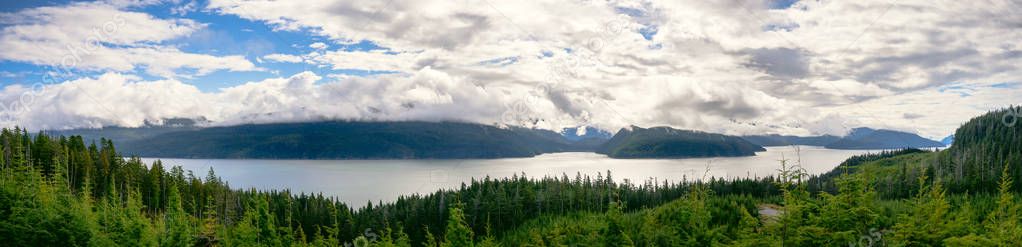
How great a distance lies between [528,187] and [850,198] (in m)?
144

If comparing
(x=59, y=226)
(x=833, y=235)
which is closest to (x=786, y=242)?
(x=833, y=235)

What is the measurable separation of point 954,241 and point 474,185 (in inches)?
6890

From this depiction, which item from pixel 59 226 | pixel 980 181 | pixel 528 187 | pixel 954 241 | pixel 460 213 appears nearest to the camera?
Answer: pixel 954 241

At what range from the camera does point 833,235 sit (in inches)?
669

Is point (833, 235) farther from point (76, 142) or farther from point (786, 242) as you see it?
point (76, 142)

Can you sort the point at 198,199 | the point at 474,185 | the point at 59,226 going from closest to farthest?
the point at 59,226 → the point at 198,199 → the point at 474,185

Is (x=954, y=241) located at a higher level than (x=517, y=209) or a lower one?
higher

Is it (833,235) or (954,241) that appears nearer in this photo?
(954,241)

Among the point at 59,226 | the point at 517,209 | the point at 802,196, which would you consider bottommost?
the point at 517,209

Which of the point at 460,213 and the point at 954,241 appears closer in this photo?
the point at 954,241

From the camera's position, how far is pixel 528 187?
16138 cm

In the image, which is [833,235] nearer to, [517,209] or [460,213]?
[460,213]

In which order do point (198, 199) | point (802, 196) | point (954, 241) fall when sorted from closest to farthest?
point (954, 241) → point (802, 196) → point (198, 199)

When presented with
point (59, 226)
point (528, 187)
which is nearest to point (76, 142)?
point (528, 187)
